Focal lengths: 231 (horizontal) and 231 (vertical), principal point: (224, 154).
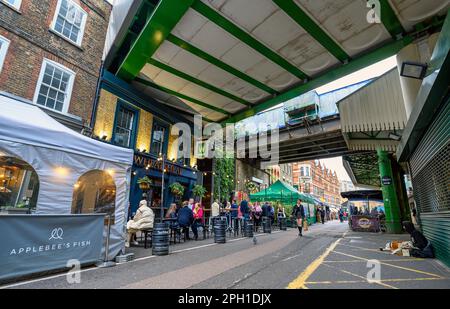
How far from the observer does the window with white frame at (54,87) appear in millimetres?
9609

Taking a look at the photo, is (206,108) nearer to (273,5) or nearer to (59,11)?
(273,5)

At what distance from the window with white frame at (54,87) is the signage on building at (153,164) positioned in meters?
4.16

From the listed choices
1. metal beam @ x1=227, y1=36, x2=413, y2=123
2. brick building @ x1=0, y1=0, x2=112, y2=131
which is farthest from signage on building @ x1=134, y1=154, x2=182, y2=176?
metal beam @ x1=227, y1=36, x2=413, y2=123

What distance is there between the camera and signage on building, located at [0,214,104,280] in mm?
4004

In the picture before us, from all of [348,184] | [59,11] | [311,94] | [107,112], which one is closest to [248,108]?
[107,112]

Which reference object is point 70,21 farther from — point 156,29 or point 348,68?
point 348,68

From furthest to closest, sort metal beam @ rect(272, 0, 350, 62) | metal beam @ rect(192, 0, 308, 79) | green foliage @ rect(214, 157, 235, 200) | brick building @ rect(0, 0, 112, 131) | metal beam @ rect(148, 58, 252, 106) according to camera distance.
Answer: green foliage @ rect(214, 157, 235, 200), metal beam @ rect(148, 58, 252, 106), brick building @ rect(0, 0, 112, 131), metal beam @ rect(192, 0, 308, 79), metal beam @ rect(272, 0, 350, 62)

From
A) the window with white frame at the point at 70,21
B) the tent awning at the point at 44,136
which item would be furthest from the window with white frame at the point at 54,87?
the tent awning at the point at 44,136

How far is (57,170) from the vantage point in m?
5.15

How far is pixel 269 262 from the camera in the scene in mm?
5691

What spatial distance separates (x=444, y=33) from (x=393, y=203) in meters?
13.7

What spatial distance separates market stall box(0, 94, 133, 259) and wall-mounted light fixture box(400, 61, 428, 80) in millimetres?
7371

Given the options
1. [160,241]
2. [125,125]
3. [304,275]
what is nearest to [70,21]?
[125,125]

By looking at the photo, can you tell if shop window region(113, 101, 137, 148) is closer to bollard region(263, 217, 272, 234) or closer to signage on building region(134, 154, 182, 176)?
signage on building region(134, 154, 182, 176)
